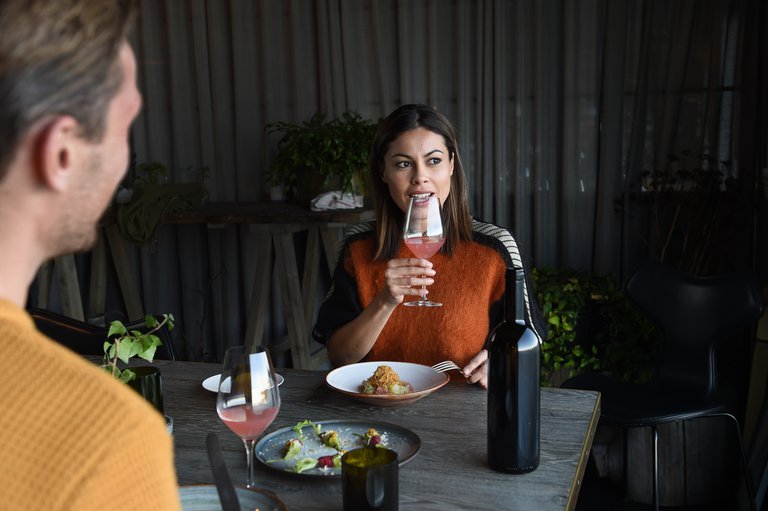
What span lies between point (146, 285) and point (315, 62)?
1.75 m

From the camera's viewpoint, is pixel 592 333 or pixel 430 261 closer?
pixel 430 261

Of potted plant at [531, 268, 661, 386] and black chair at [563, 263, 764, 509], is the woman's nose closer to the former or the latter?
black chair at [563, 263, 764, 509]

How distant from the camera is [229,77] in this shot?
4434mm

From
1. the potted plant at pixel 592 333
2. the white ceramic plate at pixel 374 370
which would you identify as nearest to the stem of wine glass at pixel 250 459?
the white ceramic plate at pixel 374 370

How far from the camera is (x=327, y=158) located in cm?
368

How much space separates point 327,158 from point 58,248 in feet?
10.1

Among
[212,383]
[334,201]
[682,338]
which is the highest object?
[334,201]

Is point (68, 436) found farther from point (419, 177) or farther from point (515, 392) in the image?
point (419, 177)

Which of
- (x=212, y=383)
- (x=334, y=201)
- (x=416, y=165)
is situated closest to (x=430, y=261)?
(x=416, y=165)

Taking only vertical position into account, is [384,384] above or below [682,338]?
above

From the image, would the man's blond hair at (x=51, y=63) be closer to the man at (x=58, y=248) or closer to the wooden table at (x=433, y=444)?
the man at (x=58, y=248)

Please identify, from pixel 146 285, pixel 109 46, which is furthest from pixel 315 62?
pixel 109 46

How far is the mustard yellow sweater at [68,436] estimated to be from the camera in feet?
1.71

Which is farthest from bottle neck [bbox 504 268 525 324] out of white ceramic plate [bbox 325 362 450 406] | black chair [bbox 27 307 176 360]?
black chair [bbox 27 307 176 360]
